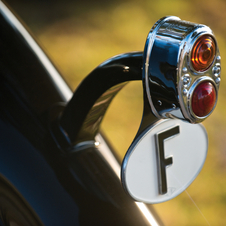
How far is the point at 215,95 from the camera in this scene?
0.78m

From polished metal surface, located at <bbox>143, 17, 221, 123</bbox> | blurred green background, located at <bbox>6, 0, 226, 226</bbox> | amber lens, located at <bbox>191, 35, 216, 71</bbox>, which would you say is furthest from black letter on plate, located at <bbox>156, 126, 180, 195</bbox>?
blurred green background, located at <bbox>6, 0, 226, 226</bbox>

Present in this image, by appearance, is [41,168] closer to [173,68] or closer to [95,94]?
[95,94]

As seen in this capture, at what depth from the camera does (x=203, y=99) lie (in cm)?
75

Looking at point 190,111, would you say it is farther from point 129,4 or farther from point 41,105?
point 129,4

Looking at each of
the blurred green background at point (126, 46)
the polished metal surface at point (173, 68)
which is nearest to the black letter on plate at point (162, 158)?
the polished metal surface at point (173, 68)

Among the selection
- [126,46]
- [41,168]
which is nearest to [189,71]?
[41,168]

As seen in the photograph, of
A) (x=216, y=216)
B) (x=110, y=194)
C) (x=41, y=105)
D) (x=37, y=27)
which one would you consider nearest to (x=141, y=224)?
(x=110, y=194)

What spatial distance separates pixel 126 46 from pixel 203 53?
276 cm

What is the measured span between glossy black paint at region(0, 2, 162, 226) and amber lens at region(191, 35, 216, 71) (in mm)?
479

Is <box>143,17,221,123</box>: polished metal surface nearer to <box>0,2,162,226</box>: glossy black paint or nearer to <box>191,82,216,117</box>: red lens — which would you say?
<box>191,82,216,117</box>: red lens

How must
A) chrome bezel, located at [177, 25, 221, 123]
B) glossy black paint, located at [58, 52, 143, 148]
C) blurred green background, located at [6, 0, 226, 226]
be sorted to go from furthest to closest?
blurred green background, located at [6, 0, 226, 226], glossy black paint, located at [58, 52, 143, 148], chrome bezel, located at [177, 25, 221, 123]

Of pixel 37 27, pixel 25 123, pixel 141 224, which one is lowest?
pixel 141 224

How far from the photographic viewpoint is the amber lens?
0.70 meters

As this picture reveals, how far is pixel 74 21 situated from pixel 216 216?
8.35 feet
